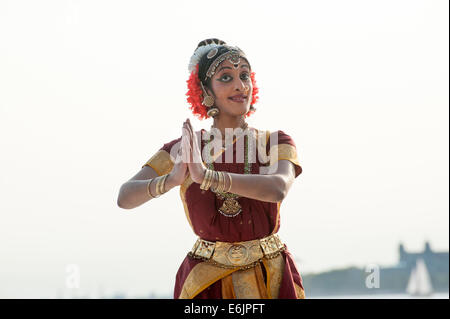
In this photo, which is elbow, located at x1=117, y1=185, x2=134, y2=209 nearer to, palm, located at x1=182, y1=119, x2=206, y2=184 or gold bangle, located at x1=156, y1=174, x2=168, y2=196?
gold bangle, located at x1=156, y1=174, x2=168, y2=196

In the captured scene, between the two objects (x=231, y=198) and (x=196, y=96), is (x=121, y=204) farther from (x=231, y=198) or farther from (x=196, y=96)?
(x=196, y=96)

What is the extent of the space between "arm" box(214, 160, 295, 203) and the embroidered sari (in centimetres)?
25

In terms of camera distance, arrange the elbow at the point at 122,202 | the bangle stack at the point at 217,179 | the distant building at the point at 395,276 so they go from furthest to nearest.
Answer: the distant building at the point at 395,276 < the elbow at the point at 122,202 < the bangle stack at the point at 217,179

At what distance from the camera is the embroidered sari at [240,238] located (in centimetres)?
374

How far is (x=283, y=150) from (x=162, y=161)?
750mm

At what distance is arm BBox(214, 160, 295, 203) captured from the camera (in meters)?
A: 3.41

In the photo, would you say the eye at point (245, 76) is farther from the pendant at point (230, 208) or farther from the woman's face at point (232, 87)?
the pendant at point (230, 208)

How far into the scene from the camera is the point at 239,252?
375 cm

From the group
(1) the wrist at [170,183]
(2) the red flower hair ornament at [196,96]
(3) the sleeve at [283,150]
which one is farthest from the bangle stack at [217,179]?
(2) the red flower hair ornament at [196,96]

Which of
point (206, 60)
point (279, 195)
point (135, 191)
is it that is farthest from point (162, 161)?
point (279, 195)

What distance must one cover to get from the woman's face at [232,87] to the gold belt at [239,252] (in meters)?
0.82
